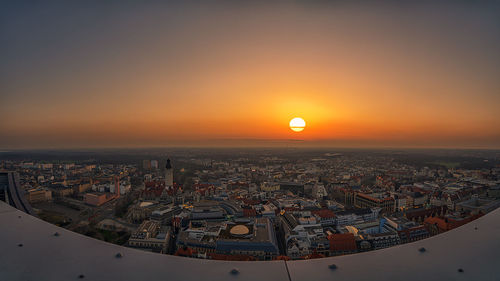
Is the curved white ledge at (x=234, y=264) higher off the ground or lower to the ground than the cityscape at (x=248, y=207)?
higher

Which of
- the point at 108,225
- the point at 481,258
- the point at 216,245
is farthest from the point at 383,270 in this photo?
the point at 108,225

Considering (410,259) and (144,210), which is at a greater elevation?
(410,259)

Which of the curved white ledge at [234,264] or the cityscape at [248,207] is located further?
the cityscape at [248,207]

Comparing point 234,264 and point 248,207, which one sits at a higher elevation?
point 234,264

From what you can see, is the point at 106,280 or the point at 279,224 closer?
the point at 106,280

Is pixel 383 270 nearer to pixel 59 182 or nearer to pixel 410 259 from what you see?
pixel 410 259

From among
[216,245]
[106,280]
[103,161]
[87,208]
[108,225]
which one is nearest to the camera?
[106,280]
